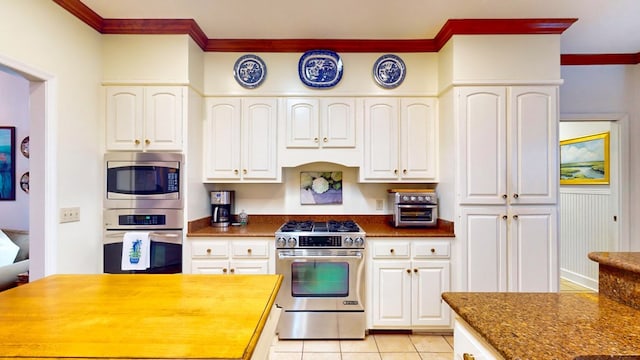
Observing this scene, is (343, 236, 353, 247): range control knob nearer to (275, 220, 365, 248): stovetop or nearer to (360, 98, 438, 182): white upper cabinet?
(275, 220, 365, 248): stovetop

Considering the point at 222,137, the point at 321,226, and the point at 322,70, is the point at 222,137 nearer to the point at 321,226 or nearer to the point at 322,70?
the point at 322,70

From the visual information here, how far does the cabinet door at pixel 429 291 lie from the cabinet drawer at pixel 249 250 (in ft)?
4.29

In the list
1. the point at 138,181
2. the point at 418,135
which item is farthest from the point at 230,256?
the point at 418,135

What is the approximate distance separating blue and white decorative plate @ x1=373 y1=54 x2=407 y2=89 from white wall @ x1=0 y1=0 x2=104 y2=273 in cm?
251

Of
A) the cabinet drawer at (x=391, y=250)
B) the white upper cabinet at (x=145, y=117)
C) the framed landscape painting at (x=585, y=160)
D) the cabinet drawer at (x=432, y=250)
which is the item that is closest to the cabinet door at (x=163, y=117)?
the white upper cabinet at (x=145, y=117)

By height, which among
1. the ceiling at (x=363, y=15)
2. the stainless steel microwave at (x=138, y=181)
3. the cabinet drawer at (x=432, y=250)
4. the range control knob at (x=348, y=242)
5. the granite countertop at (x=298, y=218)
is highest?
the ceiling at (x=363, y=15)

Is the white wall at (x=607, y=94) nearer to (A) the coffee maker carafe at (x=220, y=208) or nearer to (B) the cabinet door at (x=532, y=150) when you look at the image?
(B) the cabinet door at (x=532, y=150)

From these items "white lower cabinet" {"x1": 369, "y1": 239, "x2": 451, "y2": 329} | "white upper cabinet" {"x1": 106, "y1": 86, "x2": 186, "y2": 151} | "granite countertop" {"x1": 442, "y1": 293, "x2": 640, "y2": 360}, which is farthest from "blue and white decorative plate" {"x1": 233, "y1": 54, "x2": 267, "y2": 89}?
"granite countertop" {"x1": 442, "y1": 293, "x2": 640, "y2": 360}

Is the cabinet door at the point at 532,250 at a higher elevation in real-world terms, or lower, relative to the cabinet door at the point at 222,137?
lower

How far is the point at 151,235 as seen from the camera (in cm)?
271

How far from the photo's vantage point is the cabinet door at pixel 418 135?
3.11 m

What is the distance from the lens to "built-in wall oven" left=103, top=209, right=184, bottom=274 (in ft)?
8.95

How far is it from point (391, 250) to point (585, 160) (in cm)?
314

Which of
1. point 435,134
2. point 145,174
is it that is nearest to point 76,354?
point 145,174
